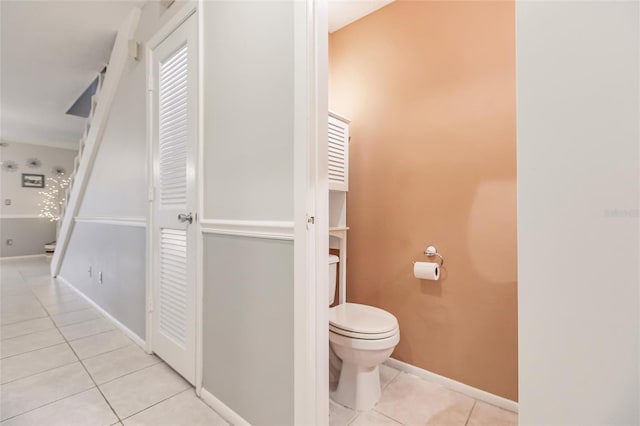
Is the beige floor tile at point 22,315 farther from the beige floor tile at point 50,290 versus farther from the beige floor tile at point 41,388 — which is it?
the beige floor tile at point 41,388

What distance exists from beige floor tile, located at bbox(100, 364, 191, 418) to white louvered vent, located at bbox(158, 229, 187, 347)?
228mm

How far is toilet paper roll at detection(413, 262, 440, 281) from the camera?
1.68m

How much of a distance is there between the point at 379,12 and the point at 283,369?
2.33 metres

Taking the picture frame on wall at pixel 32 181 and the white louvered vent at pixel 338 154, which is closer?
the white louvered vent at pixel 338 154

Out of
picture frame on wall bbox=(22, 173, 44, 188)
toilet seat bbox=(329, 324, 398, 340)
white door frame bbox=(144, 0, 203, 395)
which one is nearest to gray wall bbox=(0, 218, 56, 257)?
picture frame on wall bbox=(22, 173, 44, 188)

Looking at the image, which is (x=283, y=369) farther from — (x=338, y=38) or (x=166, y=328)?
(x=338, y=38)

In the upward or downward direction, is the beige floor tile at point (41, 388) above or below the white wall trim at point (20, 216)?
below

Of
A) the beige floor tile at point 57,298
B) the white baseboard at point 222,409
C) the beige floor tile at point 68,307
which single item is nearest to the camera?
the white baseboard at point 222,409

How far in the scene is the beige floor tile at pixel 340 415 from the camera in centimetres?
141

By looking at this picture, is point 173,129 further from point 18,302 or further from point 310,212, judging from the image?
point 18,302

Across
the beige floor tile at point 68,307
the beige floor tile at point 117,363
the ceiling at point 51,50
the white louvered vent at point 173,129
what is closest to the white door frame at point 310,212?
the white louvered vent at point 173,129

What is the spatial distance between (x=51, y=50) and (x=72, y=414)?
318 centimetres

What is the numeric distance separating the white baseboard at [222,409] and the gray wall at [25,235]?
23.2 ft

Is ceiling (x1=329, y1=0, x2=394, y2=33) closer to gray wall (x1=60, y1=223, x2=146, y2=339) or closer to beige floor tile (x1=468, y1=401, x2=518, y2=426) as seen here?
gray wall (x1=60, y1=223, x2=146, y2=339)
